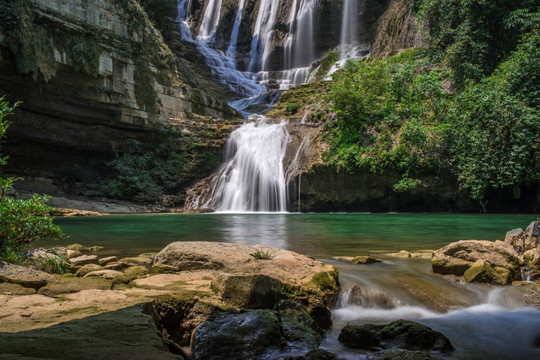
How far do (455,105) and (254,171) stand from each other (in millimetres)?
10913

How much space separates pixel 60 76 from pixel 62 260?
16954 millimetres

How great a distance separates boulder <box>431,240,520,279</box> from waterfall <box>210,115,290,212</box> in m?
13.7

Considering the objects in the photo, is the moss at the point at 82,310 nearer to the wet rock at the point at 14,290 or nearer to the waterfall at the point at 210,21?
the wet rock at the point at 14,290

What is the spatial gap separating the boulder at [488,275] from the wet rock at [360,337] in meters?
2.58

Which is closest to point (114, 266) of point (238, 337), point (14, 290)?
point (14, 290)

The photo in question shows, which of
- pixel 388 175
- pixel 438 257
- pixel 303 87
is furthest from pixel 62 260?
pixel 303 87

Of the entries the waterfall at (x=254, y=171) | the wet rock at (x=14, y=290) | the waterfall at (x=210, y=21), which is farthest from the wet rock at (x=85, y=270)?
the waterfall at (x=210, y=21)

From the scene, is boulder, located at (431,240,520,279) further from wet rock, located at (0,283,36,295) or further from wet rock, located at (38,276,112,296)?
wet rock, located at (0,283,36,295)

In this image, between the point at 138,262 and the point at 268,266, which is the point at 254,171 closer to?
the point at 138,262

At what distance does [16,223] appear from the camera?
4645 mm

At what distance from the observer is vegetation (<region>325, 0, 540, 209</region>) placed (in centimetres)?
1455

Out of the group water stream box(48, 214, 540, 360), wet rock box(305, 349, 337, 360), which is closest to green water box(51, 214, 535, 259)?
water stream box(48, 214, 540, 360)

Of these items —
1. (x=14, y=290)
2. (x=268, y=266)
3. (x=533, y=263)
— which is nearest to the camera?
(x=14, y=290)

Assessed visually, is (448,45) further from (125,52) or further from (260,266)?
(260,266)
